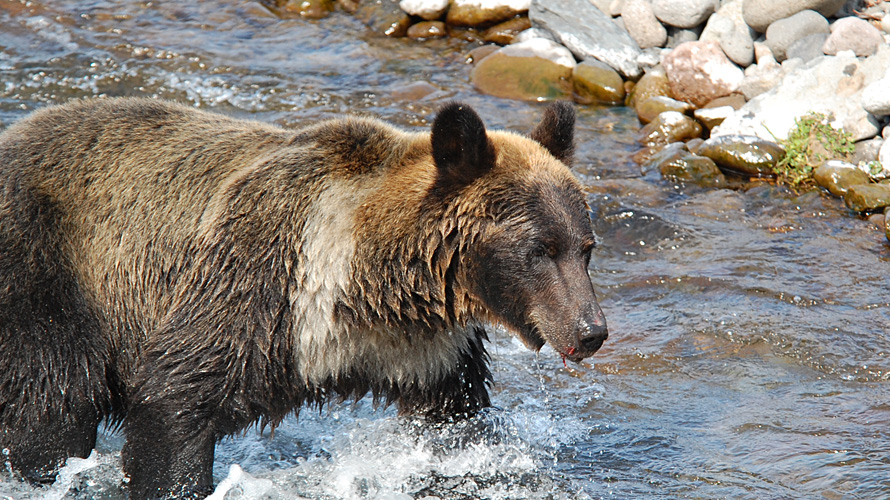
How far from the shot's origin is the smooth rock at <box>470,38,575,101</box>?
1230 cm

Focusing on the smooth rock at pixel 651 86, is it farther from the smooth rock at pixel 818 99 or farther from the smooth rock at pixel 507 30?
the smooth rock at pixel 507 30

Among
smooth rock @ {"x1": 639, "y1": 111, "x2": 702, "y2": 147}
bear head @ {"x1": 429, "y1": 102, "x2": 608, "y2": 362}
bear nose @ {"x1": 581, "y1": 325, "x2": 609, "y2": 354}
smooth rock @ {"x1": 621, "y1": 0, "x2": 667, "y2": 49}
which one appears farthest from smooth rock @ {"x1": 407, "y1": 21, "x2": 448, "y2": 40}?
bear nose @ {"x1": 581, "y1": 325, "x2": 609, "y2": 354}

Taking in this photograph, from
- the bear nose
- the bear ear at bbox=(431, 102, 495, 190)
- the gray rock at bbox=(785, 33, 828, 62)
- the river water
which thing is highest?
the bear ear at bbox=(431, 102, 495, 190)

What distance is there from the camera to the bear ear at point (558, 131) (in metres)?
4.82

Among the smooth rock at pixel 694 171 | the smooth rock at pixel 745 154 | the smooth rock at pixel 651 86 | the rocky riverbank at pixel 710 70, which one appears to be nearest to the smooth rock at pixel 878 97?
the rocky riverbank at pixel 710 70

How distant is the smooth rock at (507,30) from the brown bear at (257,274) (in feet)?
30.6

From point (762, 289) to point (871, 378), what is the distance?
147cm

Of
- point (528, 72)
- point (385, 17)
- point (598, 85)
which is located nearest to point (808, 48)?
point (598, 85)

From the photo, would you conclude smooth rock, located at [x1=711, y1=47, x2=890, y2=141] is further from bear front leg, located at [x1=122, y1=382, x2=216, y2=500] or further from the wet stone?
bear front leg, located at [x1=122, y1=382, x2=216, y2=500]

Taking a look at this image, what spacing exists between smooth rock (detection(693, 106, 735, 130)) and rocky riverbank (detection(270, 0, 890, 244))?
13mm

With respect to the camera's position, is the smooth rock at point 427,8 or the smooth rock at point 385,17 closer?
the smooth rock at point 427,8

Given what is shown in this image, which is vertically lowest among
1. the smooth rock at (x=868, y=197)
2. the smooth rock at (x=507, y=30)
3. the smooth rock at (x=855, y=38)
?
the smooth rock at (x=868, y=197)

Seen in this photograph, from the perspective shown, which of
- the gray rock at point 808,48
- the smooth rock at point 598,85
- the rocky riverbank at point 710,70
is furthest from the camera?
the smooth rock at point 598,85

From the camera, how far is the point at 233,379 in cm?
437
